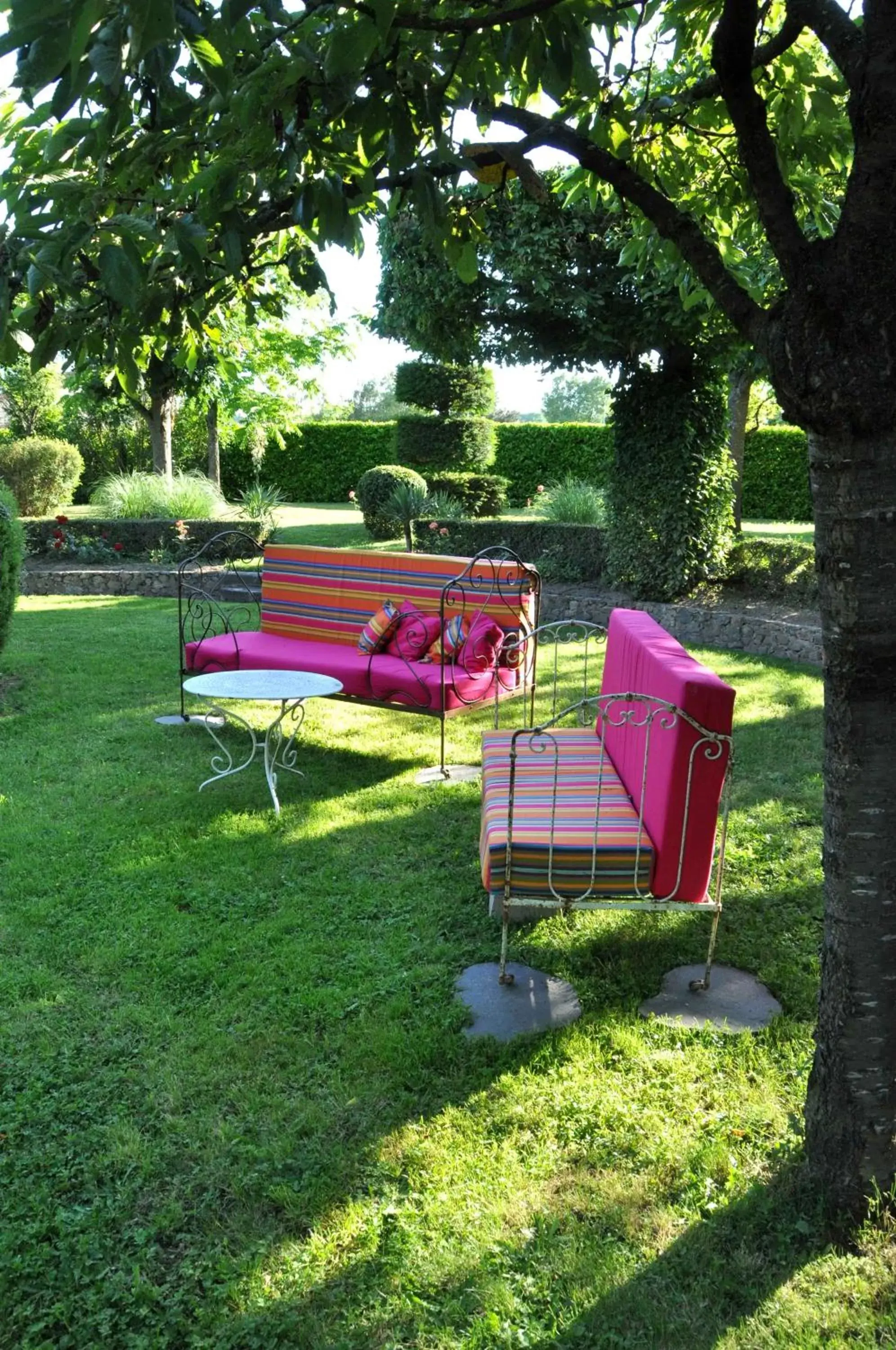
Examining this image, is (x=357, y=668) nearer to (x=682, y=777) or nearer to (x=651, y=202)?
(x=682, y=777)

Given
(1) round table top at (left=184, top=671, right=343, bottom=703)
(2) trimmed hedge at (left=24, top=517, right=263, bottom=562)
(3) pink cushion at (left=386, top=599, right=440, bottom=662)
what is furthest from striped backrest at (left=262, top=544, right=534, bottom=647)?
(2) trimmed hedge at (left=24, top=517, right=263, bottom=562)

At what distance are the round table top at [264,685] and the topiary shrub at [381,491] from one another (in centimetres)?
1064

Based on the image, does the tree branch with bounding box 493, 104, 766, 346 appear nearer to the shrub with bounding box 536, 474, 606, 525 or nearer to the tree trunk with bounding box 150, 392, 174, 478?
the shrub with bounding box 536, 474, 606, 525

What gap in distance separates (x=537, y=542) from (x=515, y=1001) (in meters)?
9.73

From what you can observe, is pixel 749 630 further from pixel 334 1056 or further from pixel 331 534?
pixel 331 534

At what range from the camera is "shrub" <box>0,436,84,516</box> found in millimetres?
18984

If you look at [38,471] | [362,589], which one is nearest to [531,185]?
[362,589]

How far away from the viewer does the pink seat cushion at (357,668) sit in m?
5.95

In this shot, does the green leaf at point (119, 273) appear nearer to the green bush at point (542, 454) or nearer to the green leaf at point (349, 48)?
the green leaf at point (349, 48)

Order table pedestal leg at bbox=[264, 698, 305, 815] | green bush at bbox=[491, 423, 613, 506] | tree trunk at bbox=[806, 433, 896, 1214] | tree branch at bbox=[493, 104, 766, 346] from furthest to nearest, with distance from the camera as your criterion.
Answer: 1. green bush at bbox=[491, 423, 613, 506]
2. table pedestal leg at bbox=[264, 698, 305, 815]
3. tree branch at bbox=[493, 104, 766, 346]
4. tree trunk at bbox=[806, 433, 896, 1214]

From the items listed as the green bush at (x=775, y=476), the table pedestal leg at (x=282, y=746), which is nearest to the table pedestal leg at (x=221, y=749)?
the table pedestal leg at (x=282, y=746)

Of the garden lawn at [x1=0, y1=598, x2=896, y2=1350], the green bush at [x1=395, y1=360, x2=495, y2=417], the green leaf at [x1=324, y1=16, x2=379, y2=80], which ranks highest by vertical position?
the green bush at [x1=395, y1=360, x2=495, y2=417]

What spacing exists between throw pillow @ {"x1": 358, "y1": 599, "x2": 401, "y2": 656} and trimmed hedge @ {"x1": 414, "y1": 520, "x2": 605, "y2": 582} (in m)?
4.84

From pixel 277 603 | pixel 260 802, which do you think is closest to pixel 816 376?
pixel 260 802
